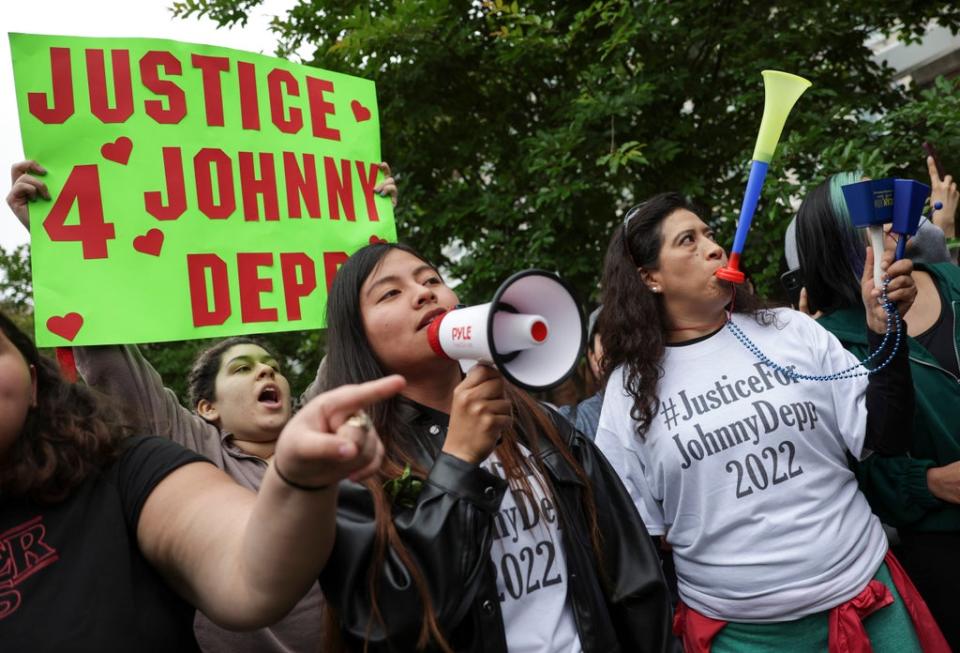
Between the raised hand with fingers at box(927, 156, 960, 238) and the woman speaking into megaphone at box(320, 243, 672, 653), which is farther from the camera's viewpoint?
the raised hand with fingers at box(927, 156, 960, 238)

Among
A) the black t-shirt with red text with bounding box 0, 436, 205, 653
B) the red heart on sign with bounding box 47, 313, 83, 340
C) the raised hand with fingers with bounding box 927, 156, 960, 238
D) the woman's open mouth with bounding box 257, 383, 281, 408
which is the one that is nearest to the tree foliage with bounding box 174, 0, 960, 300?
the raised hand with fingers with bounding box 927, 156, 960, 238

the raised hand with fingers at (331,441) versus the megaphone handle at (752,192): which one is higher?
the megaphone handle at (752,192)

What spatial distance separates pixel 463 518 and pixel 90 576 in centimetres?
68

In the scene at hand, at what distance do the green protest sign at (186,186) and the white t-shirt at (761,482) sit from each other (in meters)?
1.30

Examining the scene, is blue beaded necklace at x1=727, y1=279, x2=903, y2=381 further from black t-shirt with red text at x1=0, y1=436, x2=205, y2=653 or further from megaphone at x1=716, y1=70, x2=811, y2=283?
black t-shirt with red text at x1=0, y1=436, x2=205, y2=653

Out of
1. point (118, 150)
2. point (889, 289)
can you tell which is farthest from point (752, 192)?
point (118, 150)

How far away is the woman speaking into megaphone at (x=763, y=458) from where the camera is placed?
2143 millimetres

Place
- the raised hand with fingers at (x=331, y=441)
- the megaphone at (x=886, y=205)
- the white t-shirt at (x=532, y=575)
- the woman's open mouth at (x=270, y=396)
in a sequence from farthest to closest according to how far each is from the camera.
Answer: the woman's open mouth at (x=270, y=396) < the megaphone at (x=886, y=205) < the white t-shirt at (x=532, y=575) < the raised hand with fingers at (x=331, y=441)

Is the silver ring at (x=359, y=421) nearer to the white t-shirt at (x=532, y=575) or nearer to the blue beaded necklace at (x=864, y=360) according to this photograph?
the white t-shirt at (x=532, y=575)

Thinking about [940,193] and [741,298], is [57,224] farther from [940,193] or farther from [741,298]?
[940,193]

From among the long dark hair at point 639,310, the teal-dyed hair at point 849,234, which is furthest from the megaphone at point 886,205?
the long dark hair at point 639,310

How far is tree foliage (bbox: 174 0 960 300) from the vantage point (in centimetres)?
442

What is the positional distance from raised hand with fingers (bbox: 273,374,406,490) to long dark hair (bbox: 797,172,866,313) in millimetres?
1905

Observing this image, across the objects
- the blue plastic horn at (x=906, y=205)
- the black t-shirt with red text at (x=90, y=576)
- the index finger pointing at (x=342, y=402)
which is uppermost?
the blue plastic horn at (x=906, y=205)
